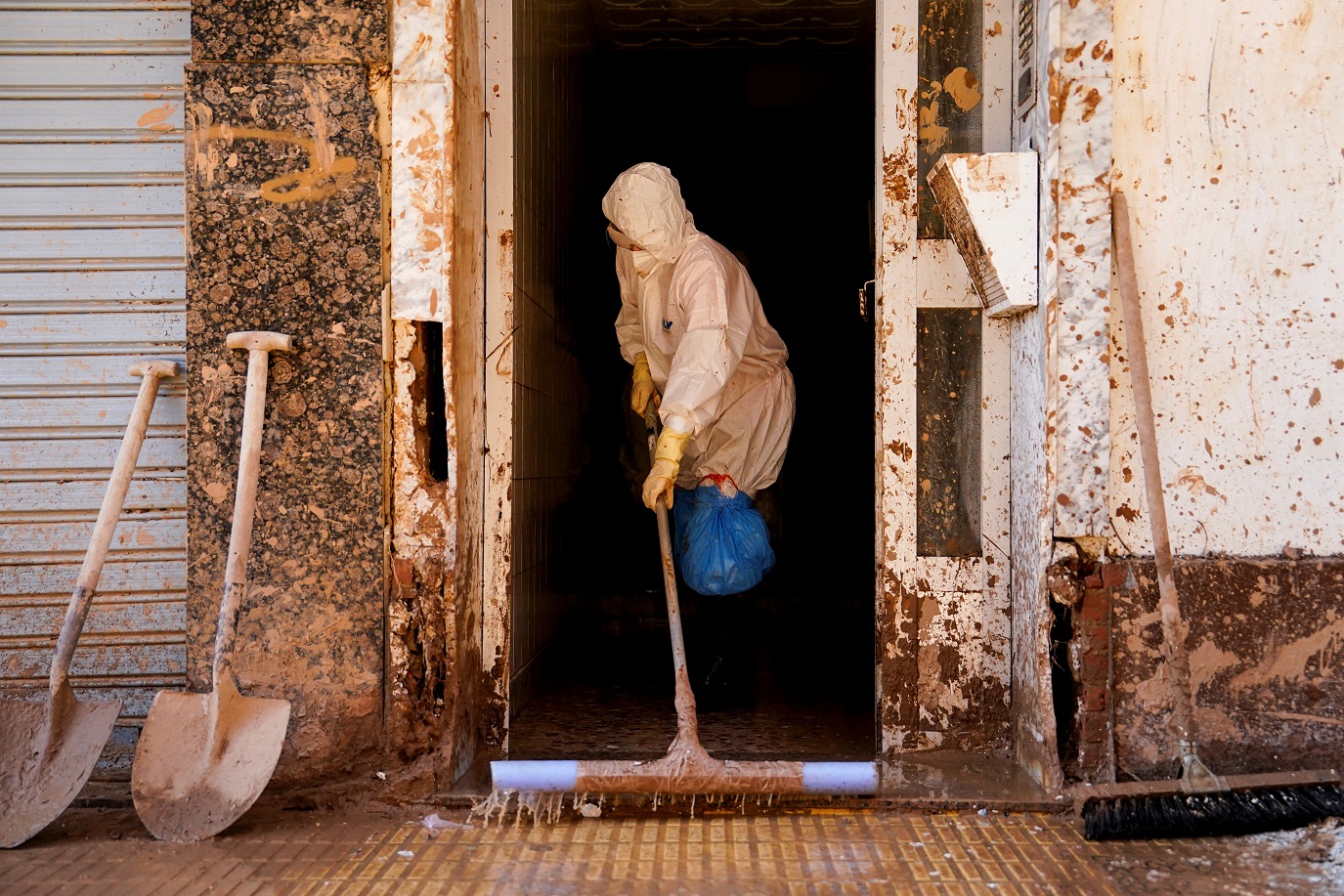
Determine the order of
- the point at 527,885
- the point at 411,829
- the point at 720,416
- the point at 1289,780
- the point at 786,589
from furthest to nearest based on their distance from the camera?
the point at 786,589, the point at 720,416, the point at 411,829, the point at 1289,780, the point at 527,885

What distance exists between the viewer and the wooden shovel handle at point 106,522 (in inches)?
101

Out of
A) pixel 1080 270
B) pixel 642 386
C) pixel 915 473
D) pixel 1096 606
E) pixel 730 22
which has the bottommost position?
pixel 1096 606

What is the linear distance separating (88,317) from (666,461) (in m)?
1.88

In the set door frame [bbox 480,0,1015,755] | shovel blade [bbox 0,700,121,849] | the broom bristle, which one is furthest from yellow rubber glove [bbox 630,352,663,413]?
the broom bristle

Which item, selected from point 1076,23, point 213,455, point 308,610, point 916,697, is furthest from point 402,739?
point 1076,23

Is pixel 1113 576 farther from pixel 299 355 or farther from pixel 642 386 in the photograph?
pixel 299 355

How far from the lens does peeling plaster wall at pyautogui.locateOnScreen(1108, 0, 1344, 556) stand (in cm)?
267

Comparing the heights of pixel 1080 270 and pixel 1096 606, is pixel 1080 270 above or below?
above

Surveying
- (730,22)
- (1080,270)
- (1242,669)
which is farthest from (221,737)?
(730,22)

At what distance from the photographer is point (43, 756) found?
8.20 feet

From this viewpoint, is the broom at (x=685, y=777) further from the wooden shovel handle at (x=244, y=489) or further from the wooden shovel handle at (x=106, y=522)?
the wooden shovel handle at (x=106, y=522)

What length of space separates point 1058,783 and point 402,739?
5.89 feet

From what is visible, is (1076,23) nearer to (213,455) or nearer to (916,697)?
(916,697)

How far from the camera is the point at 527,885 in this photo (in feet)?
7.11
